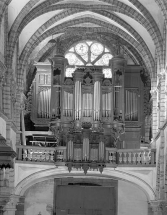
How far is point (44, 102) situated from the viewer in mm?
31891

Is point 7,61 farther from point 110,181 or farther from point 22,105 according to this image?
point 110,181

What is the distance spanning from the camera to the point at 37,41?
3084cm

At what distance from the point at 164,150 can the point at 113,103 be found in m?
5.03

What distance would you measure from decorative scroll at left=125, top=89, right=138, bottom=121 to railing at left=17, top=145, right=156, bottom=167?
3.02 m

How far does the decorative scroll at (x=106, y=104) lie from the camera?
96.7 ft

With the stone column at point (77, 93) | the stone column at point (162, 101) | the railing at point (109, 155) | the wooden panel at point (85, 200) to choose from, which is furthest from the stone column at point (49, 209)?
the stone column at point (162, 101)

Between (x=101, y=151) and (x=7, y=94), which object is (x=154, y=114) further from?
(x=7, y=94)

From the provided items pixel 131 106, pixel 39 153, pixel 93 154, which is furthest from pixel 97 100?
pixel 39 153

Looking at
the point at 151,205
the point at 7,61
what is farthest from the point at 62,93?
the point at 151,205

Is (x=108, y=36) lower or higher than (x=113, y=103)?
higher

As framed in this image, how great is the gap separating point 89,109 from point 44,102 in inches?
125

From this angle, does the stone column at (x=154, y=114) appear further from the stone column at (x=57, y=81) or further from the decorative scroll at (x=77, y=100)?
the stone column at (x=57, y=81)

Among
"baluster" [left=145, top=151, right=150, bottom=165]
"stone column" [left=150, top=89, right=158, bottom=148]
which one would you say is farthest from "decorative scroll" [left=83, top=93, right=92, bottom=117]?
"baluster" [left=145, top=151, right=150, bottom=165]

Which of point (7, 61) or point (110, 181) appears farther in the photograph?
point (110, 181)
